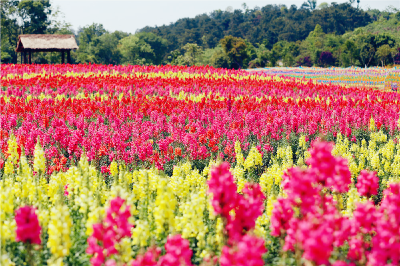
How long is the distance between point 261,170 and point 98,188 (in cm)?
440

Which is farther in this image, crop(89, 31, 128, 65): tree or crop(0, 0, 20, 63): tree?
crop(89, 31, 128, 65): tree

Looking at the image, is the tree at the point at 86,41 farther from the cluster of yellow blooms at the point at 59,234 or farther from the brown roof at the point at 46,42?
the cluster of yellow blooms at the point at 59,234

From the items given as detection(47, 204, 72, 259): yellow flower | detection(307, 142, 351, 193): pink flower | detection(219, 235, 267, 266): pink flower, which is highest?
detection(307, 142, 351, 193): pink flower

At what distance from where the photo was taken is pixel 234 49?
55125 mm

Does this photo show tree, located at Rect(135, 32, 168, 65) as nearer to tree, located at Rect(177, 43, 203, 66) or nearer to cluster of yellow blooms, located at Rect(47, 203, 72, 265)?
tree, located at Rect(177, 43, 203, 66)

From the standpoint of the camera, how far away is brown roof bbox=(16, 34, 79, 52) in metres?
32.0

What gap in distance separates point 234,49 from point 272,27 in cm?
4625

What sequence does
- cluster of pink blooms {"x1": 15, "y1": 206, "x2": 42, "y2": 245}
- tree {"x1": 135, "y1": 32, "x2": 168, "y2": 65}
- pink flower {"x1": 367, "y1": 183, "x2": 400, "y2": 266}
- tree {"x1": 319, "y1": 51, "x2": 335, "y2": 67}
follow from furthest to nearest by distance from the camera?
tree {"x1": 135, "y1": 32, "x2": 168, "y2": 65}
tree {"x1": 319, "y1": 51, "x2": 335, "y2": 67}
cluster of pink blooms {"x1": 15, "y1": 206, "x2": 42, "y2": 245}
pink flower {"x1": 367, "y1": 183, "x2": 400, "y2": 266}

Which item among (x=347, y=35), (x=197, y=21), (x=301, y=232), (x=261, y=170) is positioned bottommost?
(x=261, y=170)

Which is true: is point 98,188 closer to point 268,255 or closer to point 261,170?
point 268,255

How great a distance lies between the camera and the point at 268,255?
411cm

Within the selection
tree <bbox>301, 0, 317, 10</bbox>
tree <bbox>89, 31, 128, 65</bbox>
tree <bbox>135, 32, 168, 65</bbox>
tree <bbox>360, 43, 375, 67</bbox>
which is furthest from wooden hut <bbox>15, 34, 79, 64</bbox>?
tree <bbox>301, 0, 317, 10</bbox>

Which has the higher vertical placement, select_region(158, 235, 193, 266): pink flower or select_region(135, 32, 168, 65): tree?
select_region(135, 32, 168, 65): tree

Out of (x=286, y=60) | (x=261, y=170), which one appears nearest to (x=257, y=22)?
(x=286, y=60)
